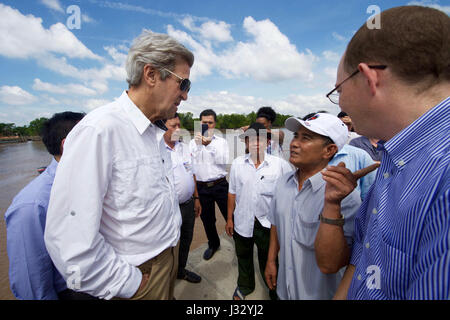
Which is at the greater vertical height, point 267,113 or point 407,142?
point 267,113

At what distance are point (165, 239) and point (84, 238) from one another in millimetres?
574

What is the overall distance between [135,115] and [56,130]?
994 mm

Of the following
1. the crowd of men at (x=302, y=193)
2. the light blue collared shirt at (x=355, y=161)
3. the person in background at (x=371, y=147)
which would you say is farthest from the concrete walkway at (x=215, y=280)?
the person in background at (x=371, y=147)

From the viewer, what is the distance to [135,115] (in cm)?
137

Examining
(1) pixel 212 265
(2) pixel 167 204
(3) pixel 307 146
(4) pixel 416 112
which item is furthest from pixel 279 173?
(1) pixel 212 265

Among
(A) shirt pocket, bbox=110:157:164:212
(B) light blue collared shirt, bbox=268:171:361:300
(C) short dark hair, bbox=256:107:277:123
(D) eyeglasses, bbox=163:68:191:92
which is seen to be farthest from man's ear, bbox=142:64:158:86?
(C) short dark hair, bbox=256:107:277:123

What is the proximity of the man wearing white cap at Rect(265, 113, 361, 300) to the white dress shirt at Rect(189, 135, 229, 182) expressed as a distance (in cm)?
234

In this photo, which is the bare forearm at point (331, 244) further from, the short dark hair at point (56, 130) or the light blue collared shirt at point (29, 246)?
the short dark hair at point (56, 130)

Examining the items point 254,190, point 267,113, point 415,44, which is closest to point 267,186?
point 254,190

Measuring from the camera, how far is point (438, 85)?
2.51 feet

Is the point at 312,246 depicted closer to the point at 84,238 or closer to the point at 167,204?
the point at 167,204

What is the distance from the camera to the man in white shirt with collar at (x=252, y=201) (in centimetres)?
260

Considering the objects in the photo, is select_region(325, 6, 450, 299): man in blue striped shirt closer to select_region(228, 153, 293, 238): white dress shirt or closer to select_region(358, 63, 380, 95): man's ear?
select_region(358, 63, 380, 95): man's ear

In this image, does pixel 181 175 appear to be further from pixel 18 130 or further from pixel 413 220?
pixel 18 130
